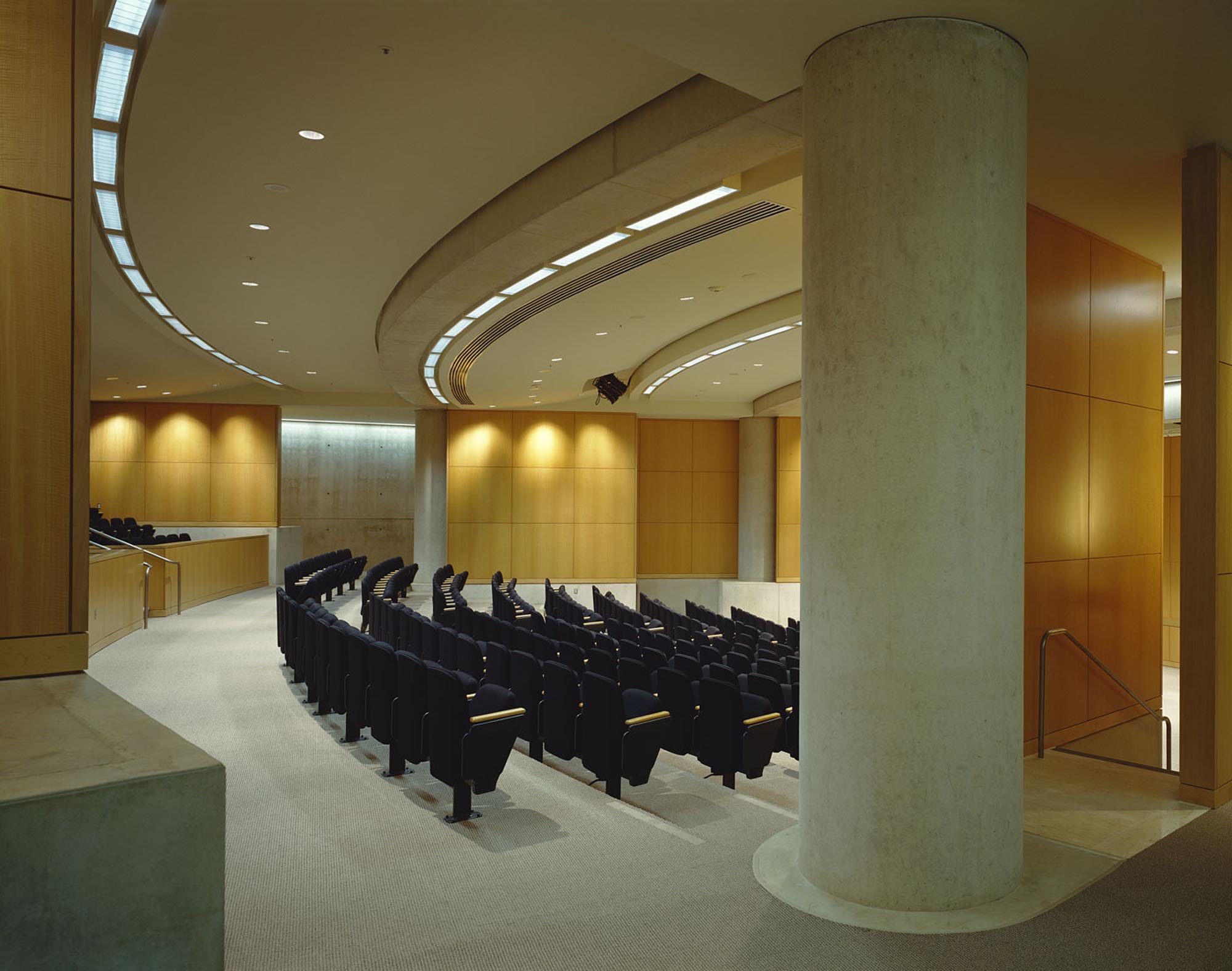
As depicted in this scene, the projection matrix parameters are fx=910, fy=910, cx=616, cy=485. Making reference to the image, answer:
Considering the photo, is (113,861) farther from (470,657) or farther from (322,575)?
(322,575)

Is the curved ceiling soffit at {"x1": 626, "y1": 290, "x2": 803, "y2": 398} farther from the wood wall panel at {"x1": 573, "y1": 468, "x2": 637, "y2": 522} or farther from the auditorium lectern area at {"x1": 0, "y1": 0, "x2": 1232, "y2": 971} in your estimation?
the wood wall panel at {"x1": 573, "y1": 468, "x2": 637, "y2": 522}

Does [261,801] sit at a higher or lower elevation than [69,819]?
lower

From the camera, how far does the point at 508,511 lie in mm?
20625

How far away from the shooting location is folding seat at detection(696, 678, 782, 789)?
600cm

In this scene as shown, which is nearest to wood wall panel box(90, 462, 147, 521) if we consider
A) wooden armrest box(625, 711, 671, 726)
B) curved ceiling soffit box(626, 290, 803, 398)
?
curved ceiling soffit box(626, 290, 803, 398)

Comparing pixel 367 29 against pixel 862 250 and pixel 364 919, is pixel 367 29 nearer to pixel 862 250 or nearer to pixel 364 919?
pixel 862 250

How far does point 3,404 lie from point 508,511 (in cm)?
1793

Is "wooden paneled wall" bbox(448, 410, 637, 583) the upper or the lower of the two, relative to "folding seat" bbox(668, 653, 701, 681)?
upper

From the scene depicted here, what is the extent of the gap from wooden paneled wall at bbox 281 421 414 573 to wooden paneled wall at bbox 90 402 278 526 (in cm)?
164

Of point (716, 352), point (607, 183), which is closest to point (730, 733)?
point (607, 183)

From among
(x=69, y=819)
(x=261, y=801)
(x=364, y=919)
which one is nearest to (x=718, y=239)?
(x=261, y=801)

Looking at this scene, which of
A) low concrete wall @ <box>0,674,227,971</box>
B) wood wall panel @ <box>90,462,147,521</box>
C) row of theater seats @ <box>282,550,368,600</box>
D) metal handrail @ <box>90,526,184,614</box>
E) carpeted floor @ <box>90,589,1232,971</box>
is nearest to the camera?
low concrete wall @ <box>0,674,227,971</box>

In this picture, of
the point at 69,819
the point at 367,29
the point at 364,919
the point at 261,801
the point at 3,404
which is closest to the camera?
the point at 69,819

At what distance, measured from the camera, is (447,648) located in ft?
25.8
